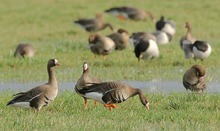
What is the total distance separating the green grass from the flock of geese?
210mm

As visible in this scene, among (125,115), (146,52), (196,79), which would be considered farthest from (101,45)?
(125,115)

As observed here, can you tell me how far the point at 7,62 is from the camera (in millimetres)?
17094

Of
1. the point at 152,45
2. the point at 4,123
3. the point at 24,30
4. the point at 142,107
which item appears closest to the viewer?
the point at 4,123

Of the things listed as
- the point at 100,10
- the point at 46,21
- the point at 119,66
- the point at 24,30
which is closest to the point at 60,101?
the point at 119,66

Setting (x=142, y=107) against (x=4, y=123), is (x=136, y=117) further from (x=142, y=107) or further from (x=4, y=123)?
(x=4, y=123)

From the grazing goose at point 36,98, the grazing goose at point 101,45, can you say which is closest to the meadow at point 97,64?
the grazing goose at point 36,98

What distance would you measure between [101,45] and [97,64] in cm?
149

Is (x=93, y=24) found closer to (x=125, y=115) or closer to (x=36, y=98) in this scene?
(x=36, y=98)

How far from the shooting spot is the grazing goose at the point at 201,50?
1755 cm

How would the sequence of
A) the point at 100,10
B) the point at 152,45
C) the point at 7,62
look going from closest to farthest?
the point at 7,62
the point at 152,45
the point at 100,10

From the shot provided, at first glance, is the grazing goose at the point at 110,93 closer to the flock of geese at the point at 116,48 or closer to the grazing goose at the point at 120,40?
the flock of geese at the point at 116,48

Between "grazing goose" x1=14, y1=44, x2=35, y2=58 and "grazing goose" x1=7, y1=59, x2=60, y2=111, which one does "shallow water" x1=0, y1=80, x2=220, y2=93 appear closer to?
"grazing goose" x1=7, y1=59, x2=60, y2=111

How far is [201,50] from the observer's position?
691 inches

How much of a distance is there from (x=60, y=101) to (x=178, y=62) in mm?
6694
